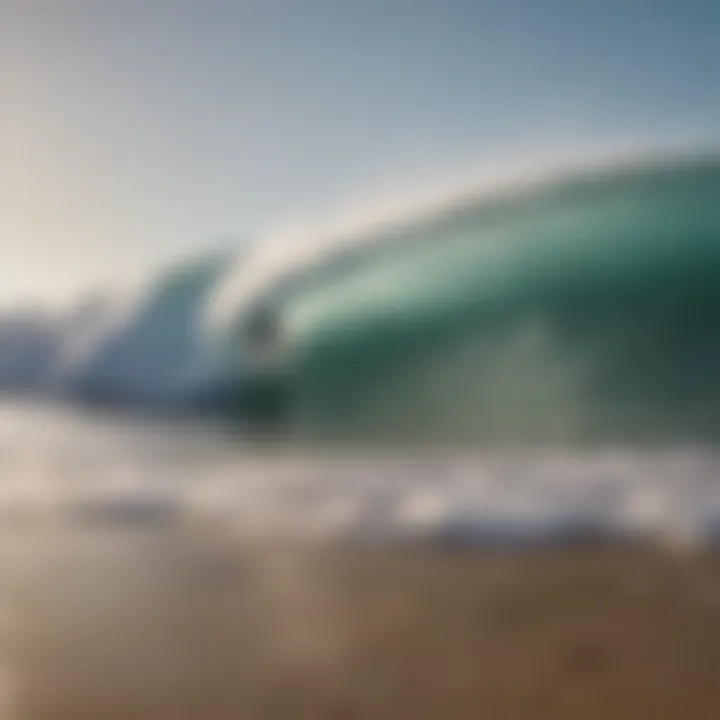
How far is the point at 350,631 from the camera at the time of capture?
102 cm

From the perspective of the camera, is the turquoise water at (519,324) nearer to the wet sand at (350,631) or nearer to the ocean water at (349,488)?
the ocean water at (349,488)

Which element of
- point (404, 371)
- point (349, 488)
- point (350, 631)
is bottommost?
point (350, 631)

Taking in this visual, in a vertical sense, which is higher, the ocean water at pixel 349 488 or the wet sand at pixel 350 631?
the ocean water at pixel 349 488

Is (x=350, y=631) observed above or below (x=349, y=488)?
below

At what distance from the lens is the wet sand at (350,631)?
94 centimetres

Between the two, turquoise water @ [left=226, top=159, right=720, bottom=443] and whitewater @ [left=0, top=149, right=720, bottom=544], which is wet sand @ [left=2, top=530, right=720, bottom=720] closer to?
whitewater @ [left=0, top=149, right=720, bottom=544]

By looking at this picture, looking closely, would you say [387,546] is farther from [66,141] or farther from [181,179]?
[66,141]

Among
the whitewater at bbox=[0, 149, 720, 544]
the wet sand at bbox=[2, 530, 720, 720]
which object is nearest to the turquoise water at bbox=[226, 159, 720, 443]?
the whitewater at bbox=[0, 149, 720, 544]

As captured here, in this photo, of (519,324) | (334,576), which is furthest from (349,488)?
(519,324)

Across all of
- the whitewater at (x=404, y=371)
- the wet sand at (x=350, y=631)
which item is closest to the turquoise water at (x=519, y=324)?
the whitewater at (x=404, y=371)

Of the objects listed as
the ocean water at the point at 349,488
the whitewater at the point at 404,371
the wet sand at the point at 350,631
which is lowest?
the wet sand at the point at 350,631

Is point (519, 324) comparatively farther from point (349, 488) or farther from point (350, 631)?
point (350, 631)

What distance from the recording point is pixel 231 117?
1.27m

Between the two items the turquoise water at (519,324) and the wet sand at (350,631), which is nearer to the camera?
the wet sand at (350,631)
